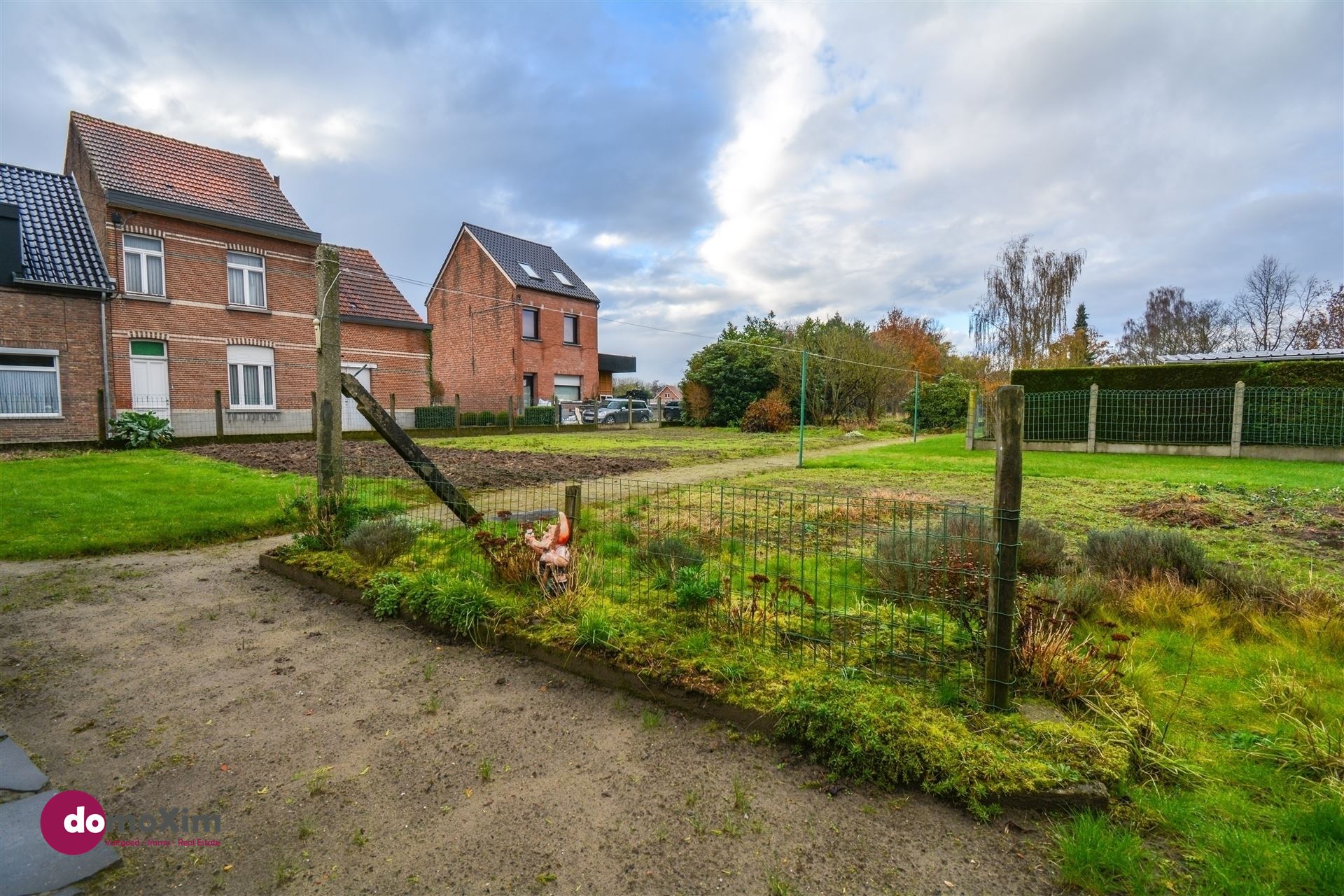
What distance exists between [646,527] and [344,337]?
67.8 feet

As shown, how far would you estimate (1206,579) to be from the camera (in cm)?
423

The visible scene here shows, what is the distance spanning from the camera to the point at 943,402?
2781cm

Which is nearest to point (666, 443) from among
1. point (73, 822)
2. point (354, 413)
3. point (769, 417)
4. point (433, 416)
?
point (769, 417)

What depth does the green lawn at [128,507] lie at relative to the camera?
19.7 ft

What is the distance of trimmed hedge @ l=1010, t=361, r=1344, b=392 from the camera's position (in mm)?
13242

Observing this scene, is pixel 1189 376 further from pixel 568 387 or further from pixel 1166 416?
→ pixel 568 387

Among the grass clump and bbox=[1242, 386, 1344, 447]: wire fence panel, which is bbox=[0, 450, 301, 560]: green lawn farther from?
bbox=[1242, 386, 1344, 447]: wire fence panel

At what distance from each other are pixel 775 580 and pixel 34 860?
135 inches

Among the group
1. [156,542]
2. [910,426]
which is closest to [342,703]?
[156,542]

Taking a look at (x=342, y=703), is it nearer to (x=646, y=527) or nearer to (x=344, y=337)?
(x=646, y=527)

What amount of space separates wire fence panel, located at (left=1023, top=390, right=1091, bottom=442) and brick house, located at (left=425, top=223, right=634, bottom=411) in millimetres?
19195

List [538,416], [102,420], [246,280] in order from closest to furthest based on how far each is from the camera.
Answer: [102,420], [246,280], [538,416]

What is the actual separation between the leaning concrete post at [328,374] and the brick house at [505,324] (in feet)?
70.8

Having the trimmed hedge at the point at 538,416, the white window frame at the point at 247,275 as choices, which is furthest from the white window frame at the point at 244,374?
the trimmed hedge at the point at 538,416
